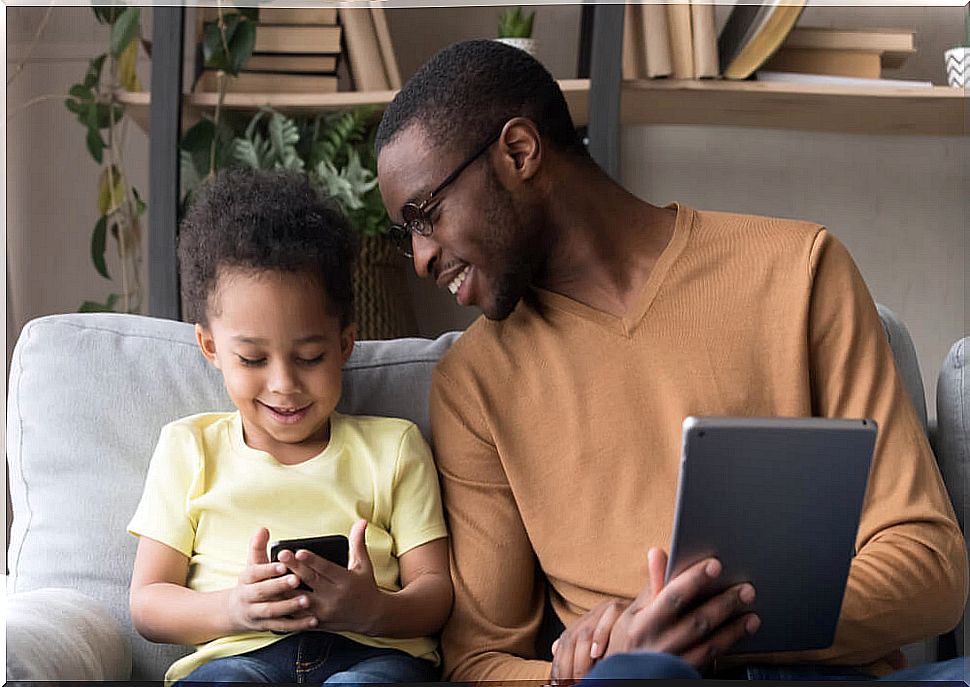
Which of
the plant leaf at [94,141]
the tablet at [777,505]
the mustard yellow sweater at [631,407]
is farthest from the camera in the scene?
the plant leaf at [94,141]

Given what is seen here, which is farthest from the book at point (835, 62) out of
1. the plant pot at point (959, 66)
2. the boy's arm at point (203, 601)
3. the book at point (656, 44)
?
the boy's arm at point (203, 601)

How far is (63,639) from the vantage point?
1.06 meters

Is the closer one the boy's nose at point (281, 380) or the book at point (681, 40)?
the boy's nose at point (281, 380)

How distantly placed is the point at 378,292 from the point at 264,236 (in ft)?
2.42

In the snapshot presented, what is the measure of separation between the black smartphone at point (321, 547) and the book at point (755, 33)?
3.84 feet

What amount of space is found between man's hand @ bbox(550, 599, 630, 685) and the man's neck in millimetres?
352

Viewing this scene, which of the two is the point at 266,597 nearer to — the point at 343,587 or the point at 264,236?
the point at 343,587

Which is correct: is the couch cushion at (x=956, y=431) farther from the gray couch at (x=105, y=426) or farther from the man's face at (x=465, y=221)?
the man's face at (x=465, y=221)

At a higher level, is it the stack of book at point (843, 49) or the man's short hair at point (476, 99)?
the stack of book at point (843, 49)

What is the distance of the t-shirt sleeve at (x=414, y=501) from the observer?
3.95 feet

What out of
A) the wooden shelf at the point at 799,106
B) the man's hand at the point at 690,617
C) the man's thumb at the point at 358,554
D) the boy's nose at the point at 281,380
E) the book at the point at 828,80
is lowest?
the man's hand at the point at 690,617

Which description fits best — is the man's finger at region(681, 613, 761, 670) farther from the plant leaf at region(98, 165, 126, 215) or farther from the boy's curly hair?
the plant leaf at region(98, 165, 126, 215)

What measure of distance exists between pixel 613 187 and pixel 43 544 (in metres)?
0.76

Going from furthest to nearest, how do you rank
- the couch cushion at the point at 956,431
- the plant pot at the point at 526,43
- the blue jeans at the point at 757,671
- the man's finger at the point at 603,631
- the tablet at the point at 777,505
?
the plant pot at the point at 526,43
the couch cushion at the point at 956,431
the man's finger at the point at 603,631
the tablet at the point at 777,505
the blue jeans at the point at 757,671
